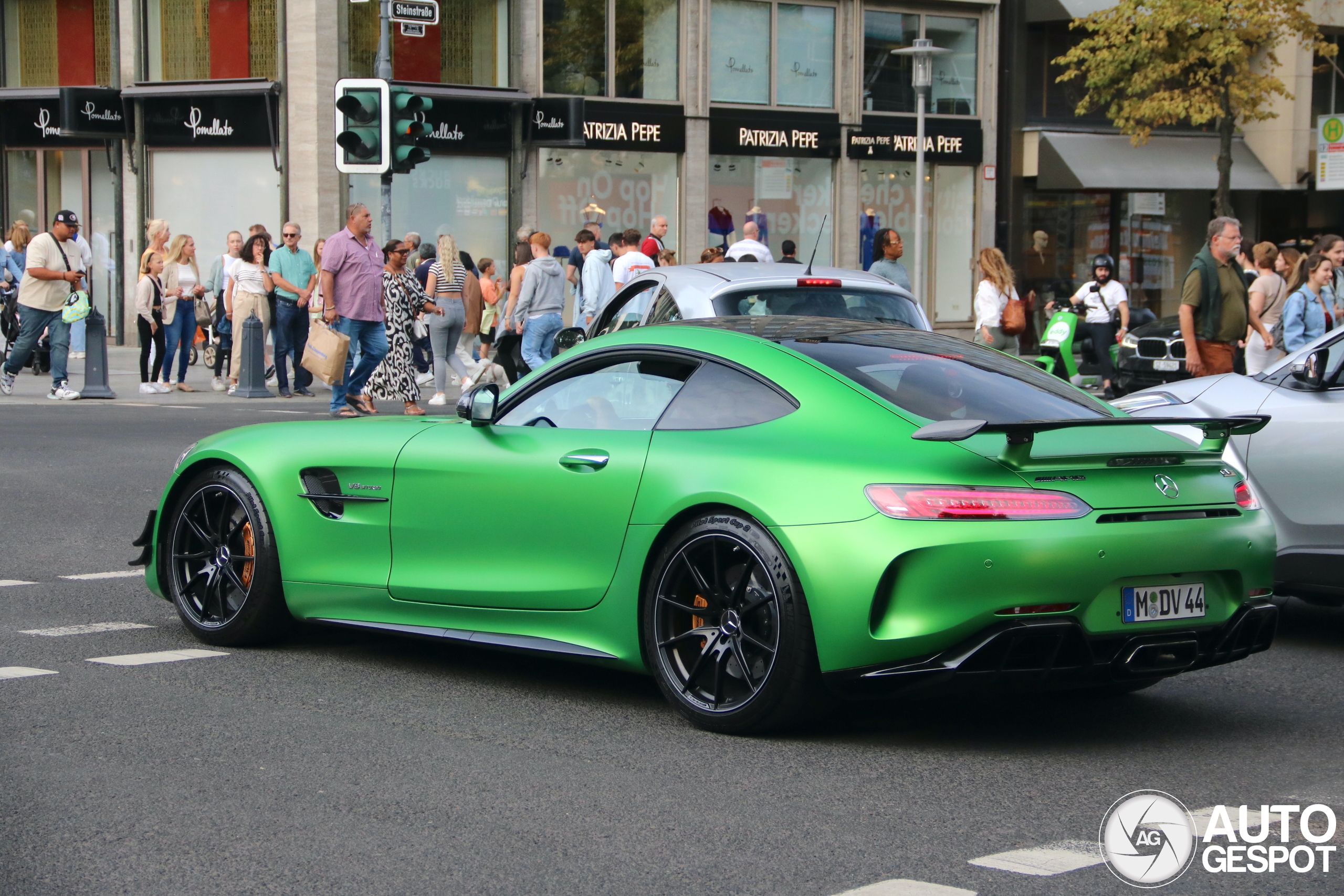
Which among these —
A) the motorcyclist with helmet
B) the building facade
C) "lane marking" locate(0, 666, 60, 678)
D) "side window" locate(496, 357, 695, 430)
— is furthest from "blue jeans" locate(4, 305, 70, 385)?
"side window" locate(496, 357, 695, 430)

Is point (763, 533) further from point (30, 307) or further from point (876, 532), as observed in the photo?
point (30, 307)

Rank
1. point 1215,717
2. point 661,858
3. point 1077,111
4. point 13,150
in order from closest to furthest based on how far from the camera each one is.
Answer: point 661,858
point 1215,717
point 13,150
point 1077,111

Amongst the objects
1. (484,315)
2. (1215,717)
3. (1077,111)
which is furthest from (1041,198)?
(1215,717)

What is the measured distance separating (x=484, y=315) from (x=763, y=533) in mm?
18056

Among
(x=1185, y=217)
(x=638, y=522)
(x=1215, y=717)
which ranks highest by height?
(x=1185, y=217)

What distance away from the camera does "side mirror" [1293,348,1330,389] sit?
7.48 m

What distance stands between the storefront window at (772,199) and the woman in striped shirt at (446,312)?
11.0 m

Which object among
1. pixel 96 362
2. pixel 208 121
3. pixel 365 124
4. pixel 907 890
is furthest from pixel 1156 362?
pixel 208 121

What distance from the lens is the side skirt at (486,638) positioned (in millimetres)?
6031

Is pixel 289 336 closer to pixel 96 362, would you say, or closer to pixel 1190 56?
pixel 96 362

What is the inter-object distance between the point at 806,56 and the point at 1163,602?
91.6 feet

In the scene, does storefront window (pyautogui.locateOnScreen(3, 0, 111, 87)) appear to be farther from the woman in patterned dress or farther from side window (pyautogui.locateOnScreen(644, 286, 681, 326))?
side window (pyautogui.locateOnScreen(644, 286, 681, 326))

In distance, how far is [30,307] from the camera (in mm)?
18625

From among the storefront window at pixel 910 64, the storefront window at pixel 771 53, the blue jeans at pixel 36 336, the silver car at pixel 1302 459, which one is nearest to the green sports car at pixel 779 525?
the silver car at pixel 1302 459
